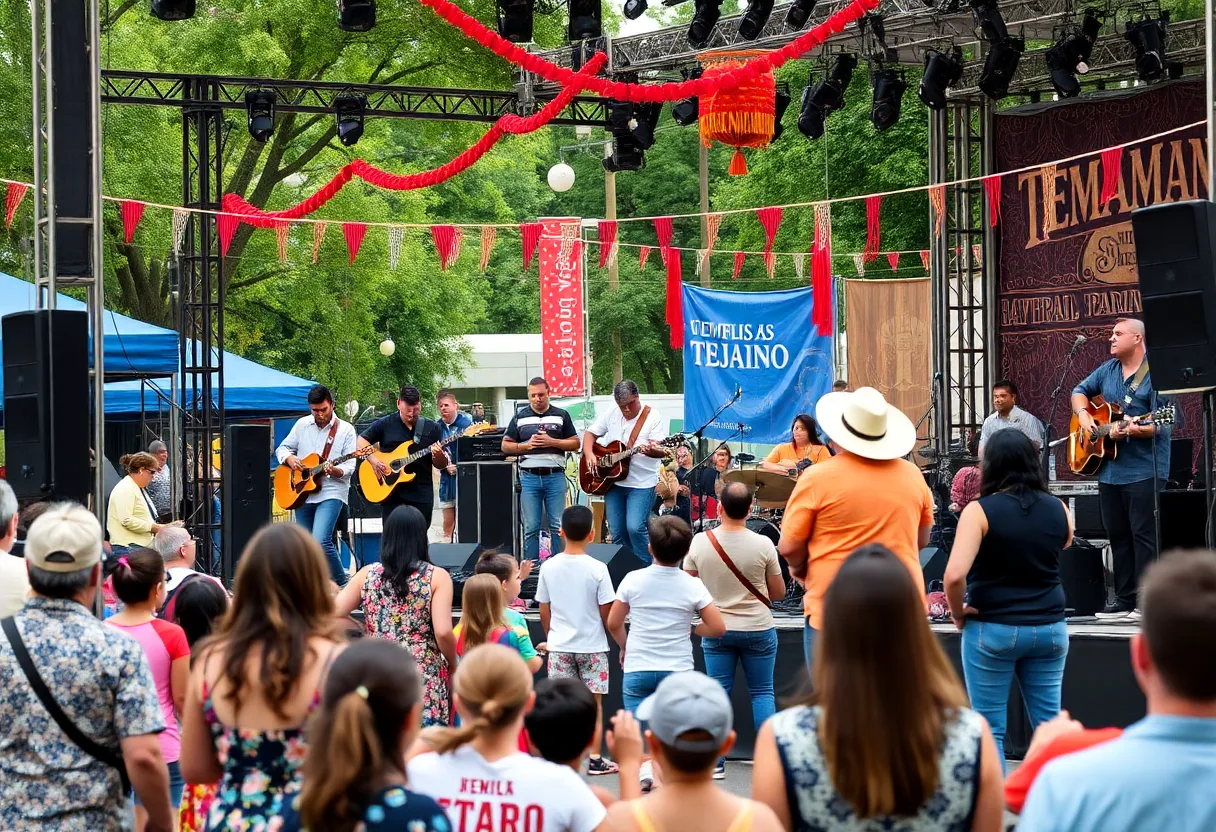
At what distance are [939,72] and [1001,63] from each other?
0.84 metres

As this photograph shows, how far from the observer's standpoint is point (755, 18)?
44.4 feet

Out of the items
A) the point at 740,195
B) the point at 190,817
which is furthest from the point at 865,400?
the point at 740,195

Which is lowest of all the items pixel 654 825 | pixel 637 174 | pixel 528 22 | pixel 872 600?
pixel 654 825

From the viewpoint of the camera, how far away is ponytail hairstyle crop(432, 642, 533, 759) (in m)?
3.29

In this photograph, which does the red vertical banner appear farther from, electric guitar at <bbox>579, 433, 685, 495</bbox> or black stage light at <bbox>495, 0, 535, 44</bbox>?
electric guitar at <bbox>579, 433, 685, 495</bbox>

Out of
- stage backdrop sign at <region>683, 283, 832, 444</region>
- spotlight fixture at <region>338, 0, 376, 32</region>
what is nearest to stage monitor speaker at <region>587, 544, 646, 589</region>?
spotlight fixture at <region>338, 0, 376, 32</region>

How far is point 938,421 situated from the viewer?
15758 millimetres

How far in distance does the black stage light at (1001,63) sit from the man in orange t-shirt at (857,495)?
28.1 feet

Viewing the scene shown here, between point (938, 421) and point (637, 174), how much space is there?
31517 mm

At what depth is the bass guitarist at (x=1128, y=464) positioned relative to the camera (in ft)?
29.5

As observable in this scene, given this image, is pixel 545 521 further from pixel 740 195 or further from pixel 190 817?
pixel 740 195

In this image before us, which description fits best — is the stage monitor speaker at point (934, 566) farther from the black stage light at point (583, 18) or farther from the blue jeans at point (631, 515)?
the black stage light at point (583, 18)

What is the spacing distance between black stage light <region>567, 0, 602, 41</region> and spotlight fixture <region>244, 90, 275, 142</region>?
365cm

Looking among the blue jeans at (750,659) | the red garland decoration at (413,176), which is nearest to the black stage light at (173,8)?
the red garland decoration at (413,176)
